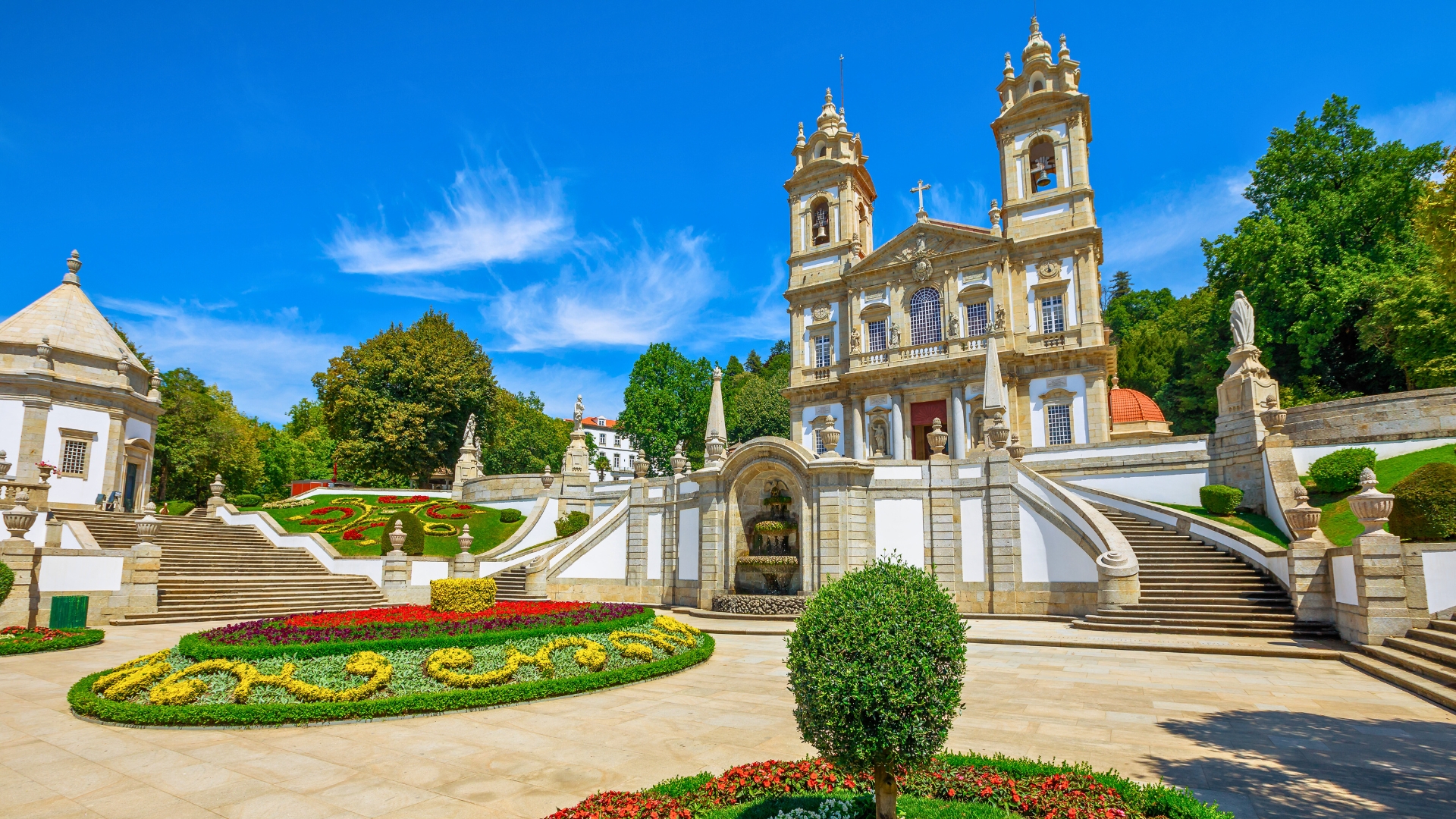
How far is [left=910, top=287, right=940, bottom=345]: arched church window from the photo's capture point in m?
36.0

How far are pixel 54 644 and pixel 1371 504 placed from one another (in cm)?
2623

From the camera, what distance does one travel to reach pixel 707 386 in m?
56.5

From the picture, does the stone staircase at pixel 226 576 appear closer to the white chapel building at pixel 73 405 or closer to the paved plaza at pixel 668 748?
the white chapel building at pixel 73 405

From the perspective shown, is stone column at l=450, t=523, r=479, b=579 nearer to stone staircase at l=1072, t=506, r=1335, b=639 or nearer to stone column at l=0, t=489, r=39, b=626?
stone column at l=0, t=489, r=39, b=626

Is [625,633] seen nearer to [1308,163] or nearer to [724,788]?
[724,788]

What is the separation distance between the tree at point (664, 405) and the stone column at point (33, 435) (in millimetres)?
32183

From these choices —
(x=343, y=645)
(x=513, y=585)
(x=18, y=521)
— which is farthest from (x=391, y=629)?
(x=513, y=585)

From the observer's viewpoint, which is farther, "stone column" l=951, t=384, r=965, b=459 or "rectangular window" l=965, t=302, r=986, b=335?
"rectangular window" l=965, t=302, r=986, b=335

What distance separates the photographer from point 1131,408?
112ft

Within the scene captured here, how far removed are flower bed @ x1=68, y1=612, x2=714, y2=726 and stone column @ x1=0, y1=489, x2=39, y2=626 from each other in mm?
12064

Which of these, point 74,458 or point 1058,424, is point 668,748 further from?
point 74,458

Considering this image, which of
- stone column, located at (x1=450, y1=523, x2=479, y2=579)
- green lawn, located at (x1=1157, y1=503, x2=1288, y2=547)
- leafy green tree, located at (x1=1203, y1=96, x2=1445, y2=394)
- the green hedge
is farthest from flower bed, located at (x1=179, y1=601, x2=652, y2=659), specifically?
leafy green tree, located at (x1=1203, y1=96, x2=1445, y2=394)

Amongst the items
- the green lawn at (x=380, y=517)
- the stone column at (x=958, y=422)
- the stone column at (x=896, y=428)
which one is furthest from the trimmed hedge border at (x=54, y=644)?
the stone column at (x=958, y=422)

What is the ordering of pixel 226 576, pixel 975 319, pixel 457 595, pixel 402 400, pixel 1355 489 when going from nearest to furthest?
1. pixel 457 595
2. pixel 1355 489
3. pixel 226 576
4. pixel 975 319
5. pixel 402 400
